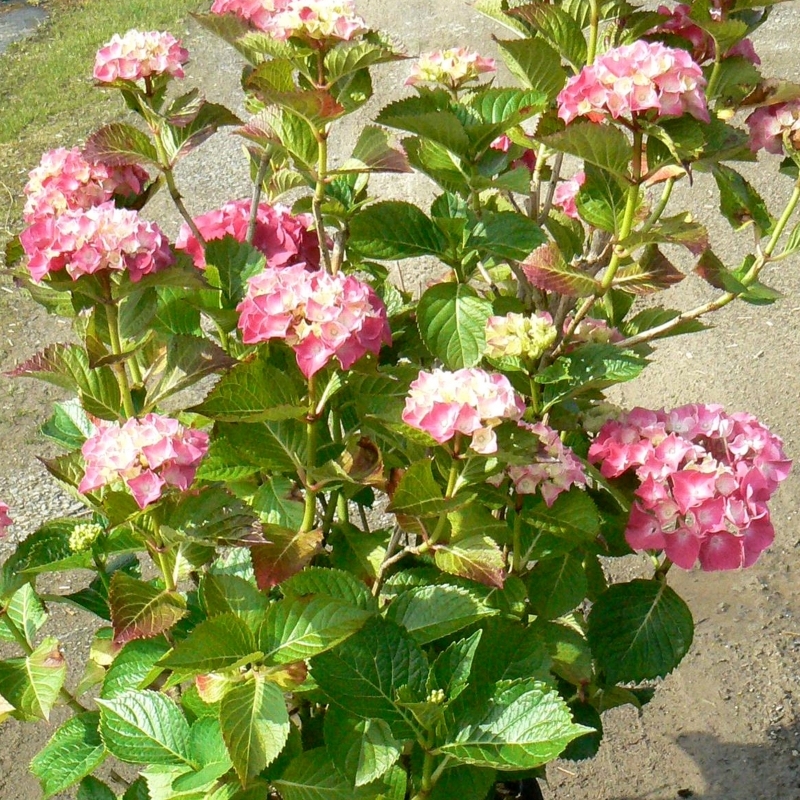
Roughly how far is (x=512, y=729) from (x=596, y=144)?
1.82 feet

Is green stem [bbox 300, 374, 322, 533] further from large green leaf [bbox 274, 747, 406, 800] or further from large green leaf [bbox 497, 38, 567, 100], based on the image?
large green leaf [bbox 497, 38, 567, 100]

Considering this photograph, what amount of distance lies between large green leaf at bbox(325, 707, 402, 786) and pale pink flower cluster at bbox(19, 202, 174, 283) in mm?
469

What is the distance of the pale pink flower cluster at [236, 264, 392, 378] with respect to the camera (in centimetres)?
93

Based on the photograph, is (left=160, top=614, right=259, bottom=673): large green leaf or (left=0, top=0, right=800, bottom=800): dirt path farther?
(left=0, top=0, right=800, bottom=800): dirt path

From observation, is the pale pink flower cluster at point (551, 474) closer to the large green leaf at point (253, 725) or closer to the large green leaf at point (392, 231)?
the large green leaf at point (392, 231)

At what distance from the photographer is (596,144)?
1.04 m

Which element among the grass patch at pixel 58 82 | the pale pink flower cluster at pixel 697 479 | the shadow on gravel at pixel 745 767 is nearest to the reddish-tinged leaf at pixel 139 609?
the pale pink flower cluster at pixel 697 479

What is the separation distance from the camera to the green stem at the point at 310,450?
3.30 ft

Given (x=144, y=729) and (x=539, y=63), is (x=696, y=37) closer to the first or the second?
(x=539, y=63)

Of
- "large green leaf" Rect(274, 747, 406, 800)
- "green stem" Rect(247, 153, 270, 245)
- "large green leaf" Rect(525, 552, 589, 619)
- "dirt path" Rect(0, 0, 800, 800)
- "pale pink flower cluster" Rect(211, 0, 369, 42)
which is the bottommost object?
"dirt path" Rect(0, 0, 800, 800)

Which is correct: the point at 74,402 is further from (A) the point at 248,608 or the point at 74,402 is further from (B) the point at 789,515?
(B) the point at 789,515

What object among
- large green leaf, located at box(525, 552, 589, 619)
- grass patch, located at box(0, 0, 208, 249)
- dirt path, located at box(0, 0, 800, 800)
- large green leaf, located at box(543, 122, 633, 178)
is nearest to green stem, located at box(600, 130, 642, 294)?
large green leaf, located at box(543, 122, 633, 178)

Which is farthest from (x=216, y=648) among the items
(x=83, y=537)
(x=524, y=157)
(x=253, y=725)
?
(x=524, y=157)

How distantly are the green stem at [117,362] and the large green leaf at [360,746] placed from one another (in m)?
0.38
